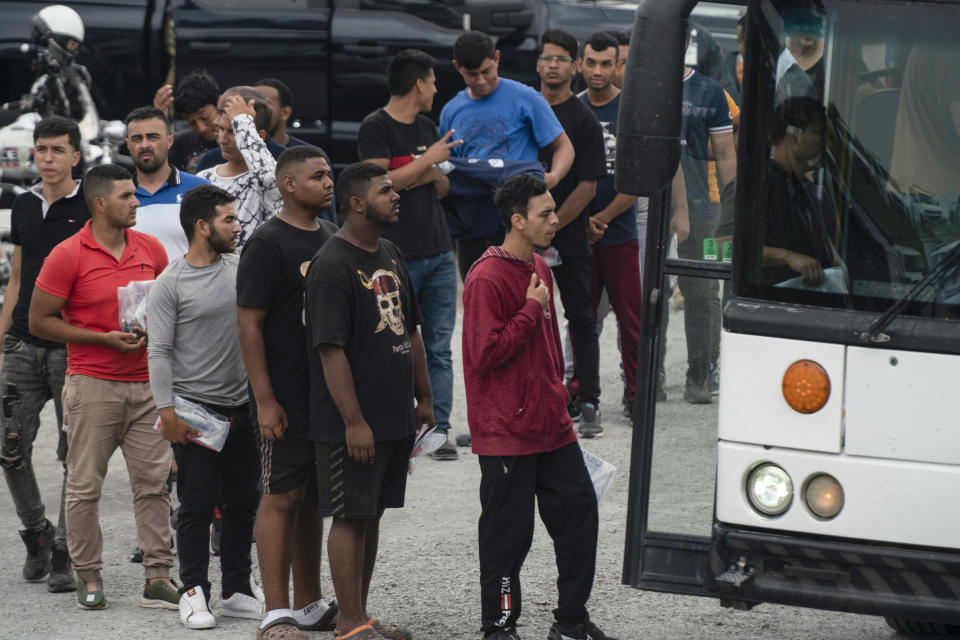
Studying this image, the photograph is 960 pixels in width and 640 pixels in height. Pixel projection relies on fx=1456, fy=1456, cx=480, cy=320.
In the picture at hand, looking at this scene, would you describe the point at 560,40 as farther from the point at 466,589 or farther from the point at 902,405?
the point at 902,405

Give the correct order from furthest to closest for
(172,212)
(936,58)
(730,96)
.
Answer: (172,212) → (730,96) → (936,58)

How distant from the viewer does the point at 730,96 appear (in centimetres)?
489

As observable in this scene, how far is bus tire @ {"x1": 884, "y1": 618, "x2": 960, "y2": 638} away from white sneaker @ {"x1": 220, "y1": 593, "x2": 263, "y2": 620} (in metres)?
2.41

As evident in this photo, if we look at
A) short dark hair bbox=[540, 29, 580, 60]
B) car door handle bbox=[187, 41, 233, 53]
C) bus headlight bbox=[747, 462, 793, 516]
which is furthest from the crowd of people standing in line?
car door handle bbox=[187, 41, 233, 53]

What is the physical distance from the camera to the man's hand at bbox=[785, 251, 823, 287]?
433 centimetres

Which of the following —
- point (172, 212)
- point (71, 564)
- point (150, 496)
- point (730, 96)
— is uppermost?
point (730, 96)

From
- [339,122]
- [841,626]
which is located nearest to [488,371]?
[841,626]

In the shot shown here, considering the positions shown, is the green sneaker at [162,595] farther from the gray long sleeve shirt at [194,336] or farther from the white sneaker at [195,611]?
the gray long sleeve shirt at [194,336]

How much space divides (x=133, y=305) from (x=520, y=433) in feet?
5.69

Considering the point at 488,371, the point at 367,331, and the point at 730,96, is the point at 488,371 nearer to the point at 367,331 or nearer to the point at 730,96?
the point at 367,331

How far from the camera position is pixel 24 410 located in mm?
6160

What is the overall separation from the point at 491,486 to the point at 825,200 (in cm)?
159

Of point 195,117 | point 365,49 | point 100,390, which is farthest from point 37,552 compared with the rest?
point 365,49

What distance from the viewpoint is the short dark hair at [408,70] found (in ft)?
25.4
